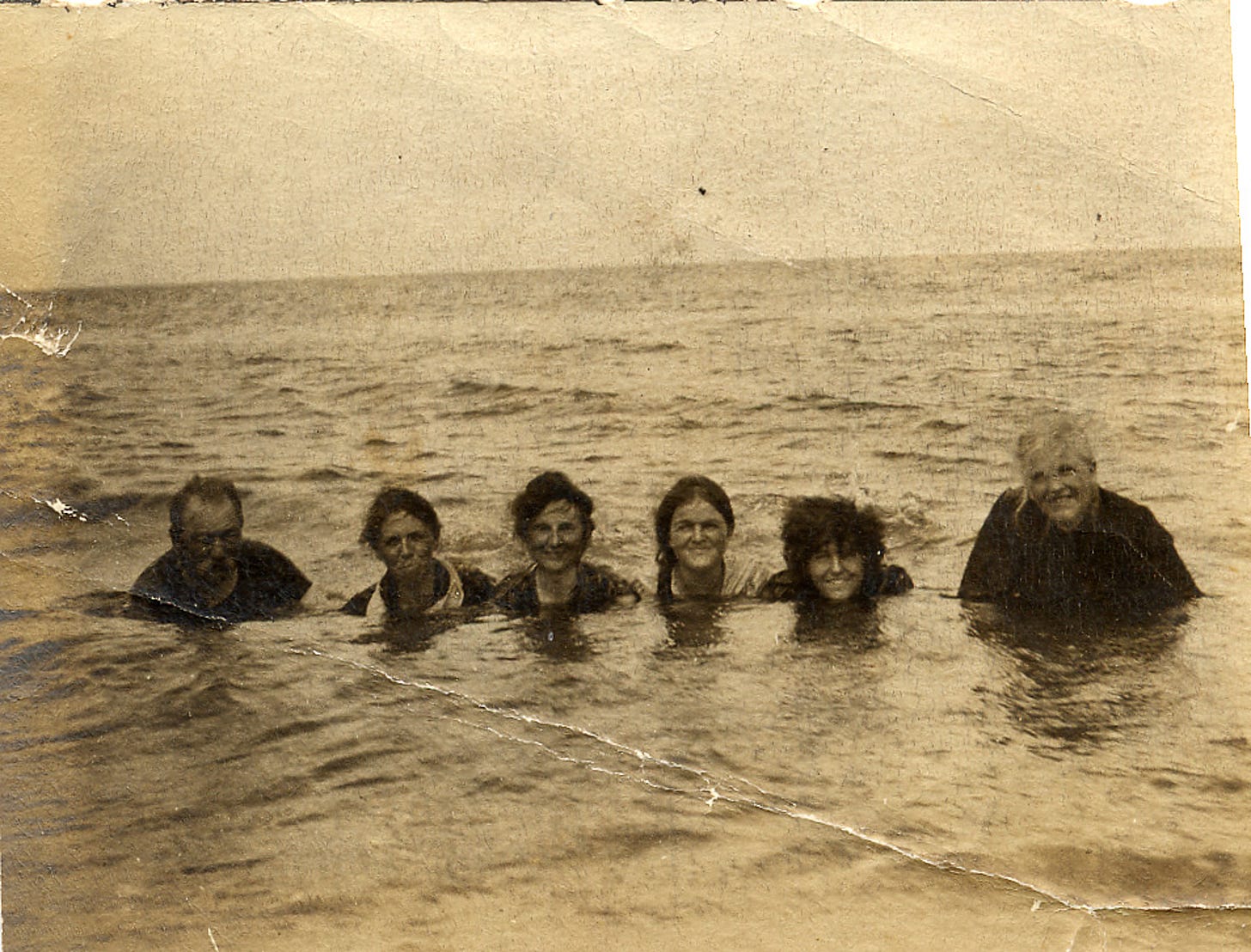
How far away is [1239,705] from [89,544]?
2.70 metres

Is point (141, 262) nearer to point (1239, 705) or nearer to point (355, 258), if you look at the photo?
point (355, 258)

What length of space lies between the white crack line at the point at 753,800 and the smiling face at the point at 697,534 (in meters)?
0.45

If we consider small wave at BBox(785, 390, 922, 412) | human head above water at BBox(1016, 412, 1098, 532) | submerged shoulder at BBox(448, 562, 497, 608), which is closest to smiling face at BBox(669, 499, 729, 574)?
small wave at BBox(785, 390, 922, 412)

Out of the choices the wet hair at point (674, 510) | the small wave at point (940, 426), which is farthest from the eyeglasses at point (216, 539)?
the small wave at point (940, 426)

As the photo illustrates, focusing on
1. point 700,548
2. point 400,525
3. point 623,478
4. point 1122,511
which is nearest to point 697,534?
point 700,548

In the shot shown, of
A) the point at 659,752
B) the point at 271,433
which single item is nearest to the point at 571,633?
the point at 659,752

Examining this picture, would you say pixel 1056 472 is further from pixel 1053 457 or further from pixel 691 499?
pixel 691 499

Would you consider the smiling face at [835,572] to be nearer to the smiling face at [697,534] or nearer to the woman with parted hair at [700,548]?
the woman with parted hair at [700,548]

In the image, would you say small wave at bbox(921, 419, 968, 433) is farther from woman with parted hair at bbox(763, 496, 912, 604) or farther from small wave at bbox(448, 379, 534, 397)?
small wave at bbox(448, 379, 534, 397)

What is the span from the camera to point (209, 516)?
8.32 feet

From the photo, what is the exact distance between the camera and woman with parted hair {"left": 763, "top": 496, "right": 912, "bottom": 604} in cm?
258

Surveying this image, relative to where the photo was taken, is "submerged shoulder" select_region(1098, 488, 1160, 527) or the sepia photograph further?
"submerged shoulder" select_region(1098, 488, 1160, 527)

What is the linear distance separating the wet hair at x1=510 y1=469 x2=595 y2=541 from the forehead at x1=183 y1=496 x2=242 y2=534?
640 millimetres

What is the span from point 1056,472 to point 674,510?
916mm
